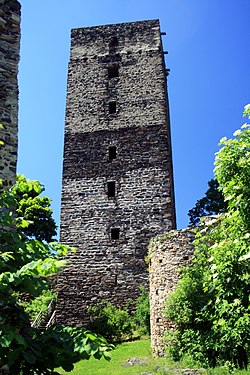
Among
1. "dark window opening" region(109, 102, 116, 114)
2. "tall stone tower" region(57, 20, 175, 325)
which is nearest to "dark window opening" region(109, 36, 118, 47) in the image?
"tall stone tower" region(57, 20, 175, 325)

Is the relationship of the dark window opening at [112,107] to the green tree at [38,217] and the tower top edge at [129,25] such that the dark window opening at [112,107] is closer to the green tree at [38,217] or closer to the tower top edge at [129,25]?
the tower top edge at [129,25]

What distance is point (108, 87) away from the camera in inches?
837

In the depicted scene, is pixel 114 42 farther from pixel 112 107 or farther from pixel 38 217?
pixel 38 217

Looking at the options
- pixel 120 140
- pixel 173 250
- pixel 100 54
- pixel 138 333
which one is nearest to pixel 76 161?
pixel 120 140

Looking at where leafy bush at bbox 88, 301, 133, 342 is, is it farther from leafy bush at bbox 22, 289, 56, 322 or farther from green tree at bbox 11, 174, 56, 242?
green tree at bbox 11, 174, 56, 242

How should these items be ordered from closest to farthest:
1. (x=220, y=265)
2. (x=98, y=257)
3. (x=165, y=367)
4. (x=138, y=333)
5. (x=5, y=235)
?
(x=5, y=235)
(x=220, y=265)
(x=165, y=367)
(x=138, y=333)
(x=98, y=257)

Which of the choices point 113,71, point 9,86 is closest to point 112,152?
point 113,71

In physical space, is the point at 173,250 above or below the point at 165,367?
above

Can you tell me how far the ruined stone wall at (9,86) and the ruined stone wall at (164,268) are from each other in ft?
A: 18.6

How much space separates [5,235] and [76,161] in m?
15.7

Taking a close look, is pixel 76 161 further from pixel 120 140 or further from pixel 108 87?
pixel 108 87

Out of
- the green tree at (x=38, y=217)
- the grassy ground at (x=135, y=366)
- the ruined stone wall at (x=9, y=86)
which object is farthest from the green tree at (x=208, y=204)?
the ruined stone wall at (x=9, y=86)

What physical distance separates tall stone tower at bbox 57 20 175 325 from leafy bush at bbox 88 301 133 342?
2.79 feet

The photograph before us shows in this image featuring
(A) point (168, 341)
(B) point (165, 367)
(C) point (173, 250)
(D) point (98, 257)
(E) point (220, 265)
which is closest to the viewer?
(E) point (220, 265)
